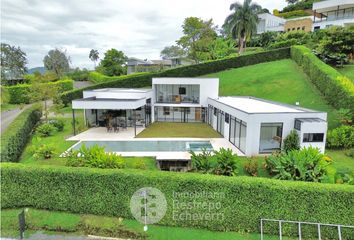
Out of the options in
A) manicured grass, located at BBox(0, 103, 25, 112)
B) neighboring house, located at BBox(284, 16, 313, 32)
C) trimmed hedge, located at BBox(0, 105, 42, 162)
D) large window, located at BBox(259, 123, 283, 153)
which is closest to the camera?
trimmed hedge, located at BBox(0, 105, 42, 162)

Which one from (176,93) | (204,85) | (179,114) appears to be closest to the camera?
(204,85)

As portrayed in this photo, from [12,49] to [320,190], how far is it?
200 ft

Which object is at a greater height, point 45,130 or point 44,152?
point 45,130

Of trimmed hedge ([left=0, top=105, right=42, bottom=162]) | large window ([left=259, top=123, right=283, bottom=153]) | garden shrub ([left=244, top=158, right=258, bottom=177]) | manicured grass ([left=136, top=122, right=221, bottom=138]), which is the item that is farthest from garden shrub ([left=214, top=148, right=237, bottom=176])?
trimmed hedge ([left=0, top=105, right=42, bottom=162])

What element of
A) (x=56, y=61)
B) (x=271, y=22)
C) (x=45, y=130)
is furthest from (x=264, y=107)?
(x=56, y=61)

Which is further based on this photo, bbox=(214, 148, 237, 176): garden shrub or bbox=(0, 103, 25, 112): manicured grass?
bbox=(0, 103, 25, 112): manicured grass

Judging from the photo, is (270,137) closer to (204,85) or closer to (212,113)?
(212,113)

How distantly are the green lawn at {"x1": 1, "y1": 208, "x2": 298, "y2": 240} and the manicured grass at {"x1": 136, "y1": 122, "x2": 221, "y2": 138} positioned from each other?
11.1 metres

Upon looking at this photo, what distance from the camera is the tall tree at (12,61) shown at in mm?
48844

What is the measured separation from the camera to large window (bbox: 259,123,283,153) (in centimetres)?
1539

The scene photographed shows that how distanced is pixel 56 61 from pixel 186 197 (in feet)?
205

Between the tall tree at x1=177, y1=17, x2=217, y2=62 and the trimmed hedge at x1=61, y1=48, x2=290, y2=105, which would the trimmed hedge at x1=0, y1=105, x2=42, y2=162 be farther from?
the tall tree at x1=177, y1=17, x2=217, y2=62

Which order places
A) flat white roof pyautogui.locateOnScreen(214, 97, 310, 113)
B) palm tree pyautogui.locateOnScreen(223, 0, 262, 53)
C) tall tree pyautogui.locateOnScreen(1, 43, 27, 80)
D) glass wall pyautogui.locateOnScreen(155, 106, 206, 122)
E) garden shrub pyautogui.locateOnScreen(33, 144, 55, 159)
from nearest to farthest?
1. garden shrub pyautogui.locateOnScreen(33, 144, 55, 159)
2. flat white roof pyautogui.locateOnScreen(214, 97, 310, 113)
3. glass wall pyautogui.locateOnScreen(155, 106, 206, 122)
4. palm tree pyautogui.locateOnScreen(223, 0, 262, 53)
5. tall tree pyautogui.locateOnScreen(1, 43, 27, 80)

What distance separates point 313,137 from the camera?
579 inches
